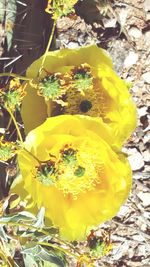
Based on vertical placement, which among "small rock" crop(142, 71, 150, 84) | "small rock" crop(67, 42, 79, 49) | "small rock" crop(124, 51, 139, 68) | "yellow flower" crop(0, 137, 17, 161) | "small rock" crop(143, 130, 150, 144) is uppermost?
"small rock" crop(67, 42, 79, 49)

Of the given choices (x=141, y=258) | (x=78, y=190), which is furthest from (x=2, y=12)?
(x=141, y=258)

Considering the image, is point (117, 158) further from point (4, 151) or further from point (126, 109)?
point (4, 151)

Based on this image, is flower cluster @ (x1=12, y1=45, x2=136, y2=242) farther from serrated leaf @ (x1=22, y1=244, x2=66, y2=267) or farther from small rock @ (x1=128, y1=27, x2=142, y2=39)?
small rock @ (x1=128, y1=27, x2=142, y2=39)

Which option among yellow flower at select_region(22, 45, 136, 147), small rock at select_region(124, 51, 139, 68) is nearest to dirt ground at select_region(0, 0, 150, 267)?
small rock at select_region(124, 51, 139, 68)

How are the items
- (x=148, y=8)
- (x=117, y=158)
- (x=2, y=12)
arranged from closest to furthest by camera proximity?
(x=117, y=158), (x=2, y=12), (x=148, y=8)

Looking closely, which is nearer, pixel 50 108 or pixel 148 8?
pixel 50 108

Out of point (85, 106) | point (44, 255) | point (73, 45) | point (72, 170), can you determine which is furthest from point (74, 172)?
point (73, 45)
